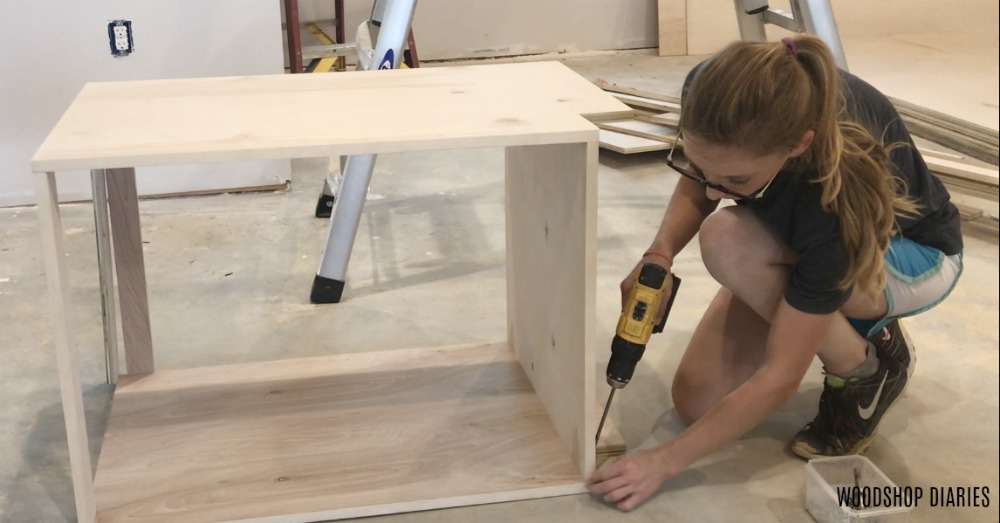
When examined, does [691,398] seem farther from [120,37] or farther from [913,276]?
[120,37]

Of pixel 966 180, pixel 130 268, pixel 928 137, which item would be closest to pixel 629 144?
pixel 928 137

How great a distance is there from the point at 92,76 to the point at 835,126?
2.08 m

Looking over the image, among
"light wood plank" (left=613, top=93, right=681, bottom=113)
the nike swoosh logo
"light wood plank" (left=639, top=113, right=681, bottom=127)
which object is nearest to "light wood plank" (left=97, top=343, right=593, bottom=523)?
the nike swoosh logo

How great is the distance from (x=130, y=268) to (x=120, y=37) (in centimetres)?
111

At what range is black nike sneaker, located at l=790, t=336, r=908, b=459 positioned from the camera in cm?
148

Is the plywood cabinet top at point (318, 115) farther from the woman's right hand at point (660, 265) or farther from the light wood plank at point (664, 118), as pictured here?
the light wood plank at point (664, 118)

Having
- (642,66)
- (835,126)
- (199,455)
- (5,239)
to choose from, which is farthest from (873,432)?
(642,66)

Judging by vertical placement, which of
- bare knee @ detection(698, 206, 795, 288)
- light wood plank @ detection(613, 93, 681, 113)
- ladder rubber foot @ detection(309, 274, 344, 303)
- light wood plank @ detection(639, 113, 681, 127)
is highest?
bare knee @ detection(698, 206, 795, 288)

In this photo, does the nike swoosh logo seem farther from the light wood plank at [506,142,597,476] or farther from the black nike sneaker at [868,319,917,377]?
the light wood plank at [506,142,597,476]

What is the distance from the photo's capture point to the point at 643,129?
316 cm

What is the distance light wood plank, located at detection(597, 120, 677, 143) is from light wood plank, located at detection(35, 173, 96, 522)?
84.8 inches

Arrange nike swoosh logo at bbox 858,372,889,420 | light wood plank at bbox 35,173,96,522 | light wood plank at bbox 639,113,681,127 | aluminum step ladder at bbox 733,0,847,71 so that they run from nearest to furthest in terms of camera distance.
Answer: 1. light wood plank at bbox 35,173,96,522
2. nike swoosh logo at bbox 858,372,889,420
3. aluminum step ladder at bbox 733,0,847,71
4. light wood plank at bbox 639,113,681,127

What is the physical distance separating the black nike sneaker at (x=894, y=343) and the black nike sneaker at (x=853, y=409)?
1 cm

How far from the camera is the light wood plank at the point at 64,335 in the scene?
45.1 inches
